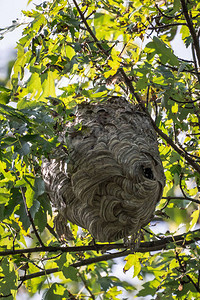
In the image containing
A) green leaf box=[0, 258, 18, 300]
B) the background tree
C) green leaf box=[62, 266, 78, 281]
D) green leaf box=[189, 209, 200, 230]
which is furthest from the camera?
green leaf box=[189, 209, 200, 230]

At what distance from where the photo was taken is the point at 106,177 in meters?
3.35

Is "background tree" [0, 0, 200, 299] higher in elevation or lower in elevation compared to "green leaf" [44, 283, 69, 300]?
higher

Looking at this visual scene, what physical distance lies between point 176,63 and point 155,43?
8.0 inches

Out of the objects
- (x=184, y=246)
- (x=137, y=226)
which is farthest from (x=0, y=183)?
(x=184, y=246)

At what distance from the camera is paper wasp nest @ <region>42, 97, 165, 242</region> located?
3.33 m

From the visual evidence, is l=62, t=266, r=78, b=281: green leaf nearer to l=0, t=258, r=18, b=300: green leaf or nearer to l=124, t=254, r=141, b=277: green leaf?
l=0, t=258, r=18, b=300: green leaf

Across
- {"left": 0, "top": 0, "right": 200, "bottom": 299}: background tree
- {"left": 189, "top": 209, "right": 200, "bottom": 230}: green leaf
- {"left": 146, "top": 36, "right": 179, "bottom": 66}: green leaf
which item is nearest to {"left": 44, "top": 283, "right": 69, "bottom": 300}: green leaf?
A: {"left": 0, "top": 0, "right": 200, "bottom": 299}: background tree

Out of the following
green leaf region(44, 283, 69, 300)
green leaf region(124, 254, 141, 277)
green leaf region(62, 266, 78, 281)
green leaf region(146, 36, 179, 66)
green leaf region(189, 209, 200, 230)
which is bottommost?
green leaf region(44, 283, 69, 300)

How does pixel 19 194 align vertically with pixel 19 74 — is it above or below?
below

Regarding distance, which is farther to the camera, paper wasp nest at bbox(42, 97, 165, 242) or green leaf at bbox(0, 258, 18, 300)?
green leaf at bbox(0, 258, 18, 300)

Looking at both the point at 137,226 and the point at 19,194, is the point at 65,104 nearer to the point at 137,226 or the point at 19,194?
the point at 19,194

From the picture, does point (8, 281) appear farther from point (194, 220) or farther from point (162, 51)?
point (162, 51)

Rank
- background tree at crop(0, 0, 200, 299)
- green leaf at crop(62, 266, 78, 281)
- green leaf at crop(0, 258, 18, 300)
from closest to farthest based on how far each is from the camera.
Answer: background tree at crop(0, 0, 200, 299)
green leaf at crop(0, 258, 18, 300)
green leaf at crop(62, 266, 78, 281)

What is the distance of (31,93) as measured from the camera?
3.62m
